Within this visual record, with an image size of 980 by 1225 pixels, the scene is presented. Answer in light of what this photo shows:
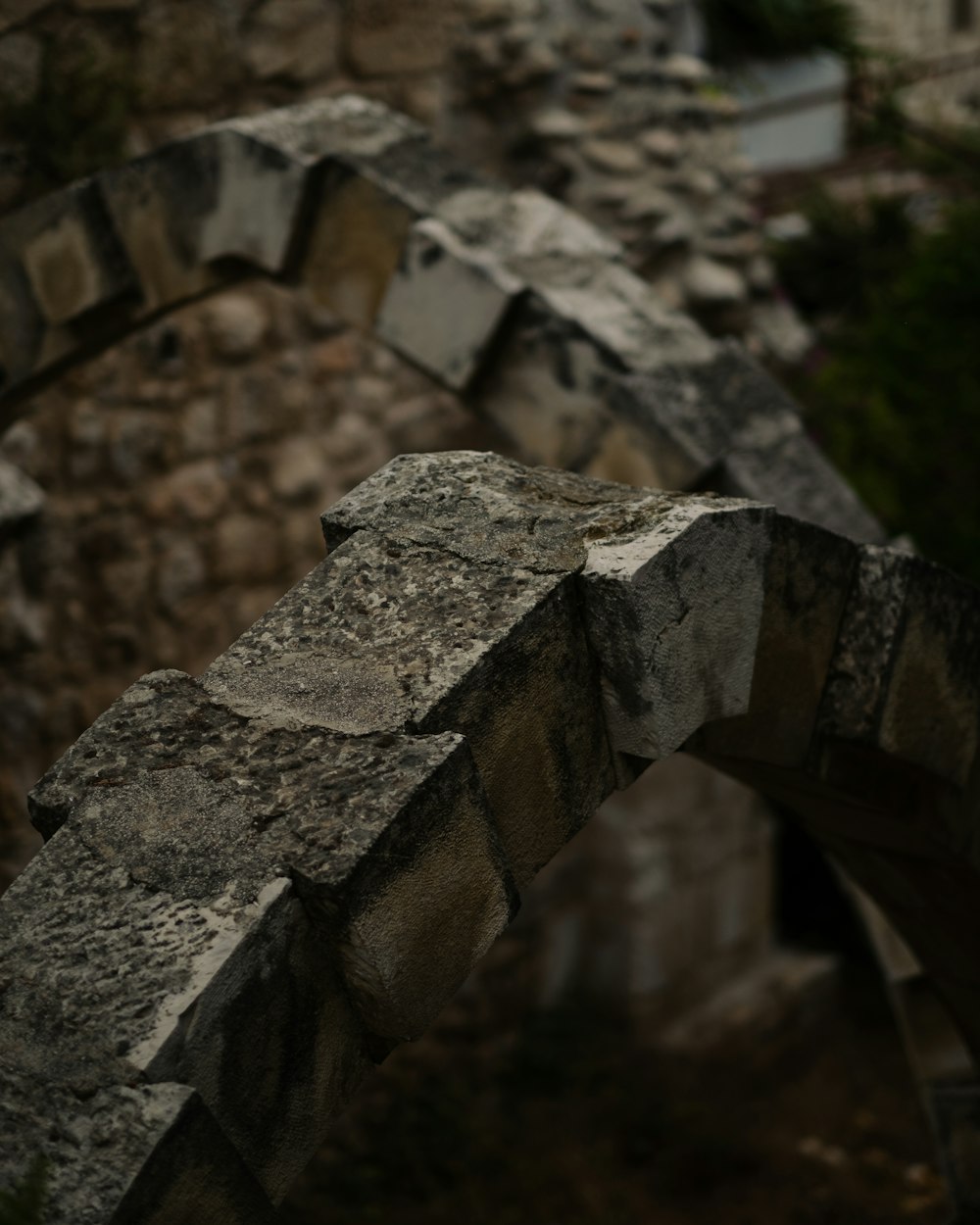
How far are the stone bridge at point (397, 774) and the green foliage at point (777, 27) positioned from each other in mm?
6112

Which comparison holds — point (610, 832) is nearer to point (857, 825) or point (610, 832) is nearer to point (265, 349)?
point (265, 349)

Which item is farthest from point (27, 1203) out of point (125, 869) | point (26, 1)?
point (26, 1)

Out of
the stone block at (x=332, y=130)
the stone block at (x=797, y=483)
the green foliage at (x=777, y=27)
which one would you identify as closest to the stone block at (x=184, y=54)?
the stone block at (x=332, y=130)

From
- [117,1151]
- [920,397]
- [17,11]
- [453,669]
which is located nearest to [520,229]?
[17,11]

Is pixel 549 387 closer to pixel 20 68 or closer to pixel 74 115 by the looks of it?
pixel 74 115

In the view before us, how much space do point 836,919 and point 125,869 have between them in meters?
5.94

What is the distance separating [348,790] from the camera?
153cm

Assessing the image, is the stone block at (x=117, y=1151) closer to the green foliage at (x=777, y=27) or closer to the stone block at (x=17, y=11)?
the stone block at (x=17, y=11)

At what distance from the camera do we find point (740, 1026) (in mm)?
5910

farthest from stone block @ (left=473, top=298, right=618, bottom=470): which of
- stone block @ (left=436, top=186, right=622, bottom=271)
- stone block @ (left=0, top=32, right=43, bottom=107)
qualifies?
stone block @ (left=0, top=32, right=43, bottom=107)

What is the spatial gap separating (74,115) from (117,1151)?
3.20 metres

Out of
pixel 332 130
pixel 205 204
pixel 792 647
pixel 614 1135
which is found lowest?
pixel 614 1135

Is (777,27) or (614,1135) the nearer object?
(614,1135)

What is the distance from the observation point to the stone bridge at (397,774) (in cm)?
141
